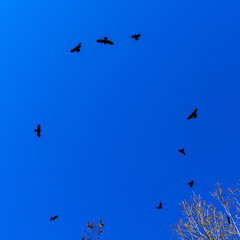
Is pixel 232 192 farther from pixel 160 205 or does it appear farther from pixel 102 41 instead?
pixel 102 41

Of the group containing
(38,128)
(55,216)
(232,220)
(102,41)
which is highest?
(102,41)

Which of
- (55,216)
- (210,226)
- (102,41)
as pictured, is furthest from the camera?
(55,216)

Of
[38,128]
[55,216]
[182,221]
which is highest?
[38,128]

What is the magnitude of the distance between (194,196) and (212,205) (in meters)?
1.37

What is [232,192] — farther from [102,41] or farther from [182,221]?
[102,41]

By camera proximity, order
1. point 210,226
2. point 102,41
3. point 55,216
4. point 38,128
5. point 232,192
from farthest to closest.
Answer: point 232,192 < point 55,216 < point 210,226 < point 102,41 < point 38,128

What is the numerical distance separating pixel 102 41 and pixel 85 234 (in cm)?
1085

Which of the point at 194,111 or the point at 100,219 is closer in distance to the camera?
the point at 194,111

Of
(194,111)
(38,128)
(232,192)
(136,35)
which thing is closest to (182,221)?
(232,192)

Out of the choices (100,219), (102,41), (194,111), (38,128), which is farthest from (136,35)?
(100,219)

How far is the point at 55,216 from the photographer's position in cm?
1307

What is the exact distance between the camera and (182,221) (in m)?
13.5

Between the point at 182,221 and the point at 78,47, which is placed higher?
the point at 78,47

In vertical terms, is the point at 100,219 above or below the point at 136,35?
below
